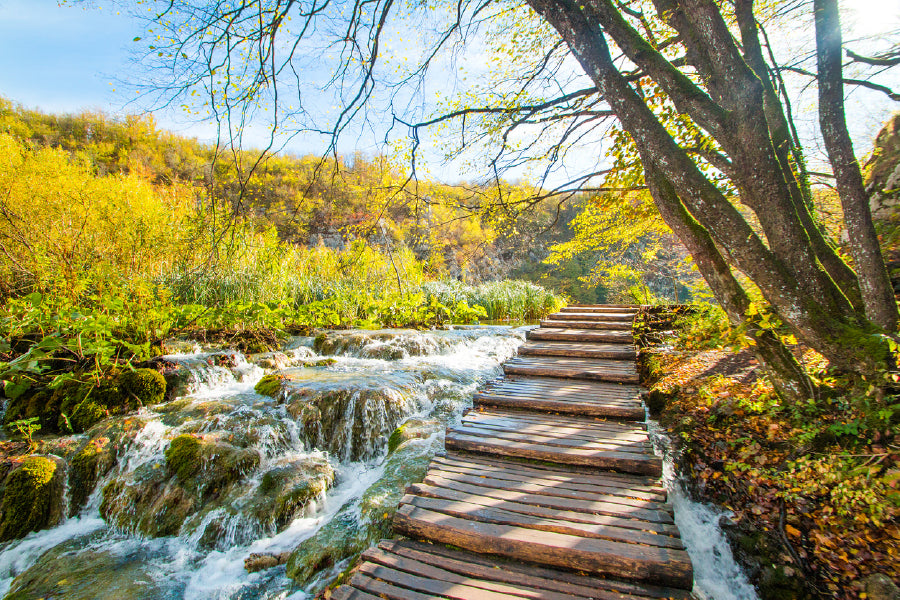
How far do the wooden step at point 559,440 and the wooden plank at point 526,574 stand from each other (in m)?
0.90

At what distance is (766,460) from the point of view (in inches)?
101

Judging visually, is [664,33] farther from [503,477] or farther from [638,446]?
[503,477]

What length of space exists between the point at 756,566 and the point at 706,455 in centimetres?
93

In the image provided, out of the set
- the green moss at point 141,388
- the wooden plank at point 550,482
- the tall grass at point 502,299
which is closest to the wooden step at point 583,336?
the wooden plank at point 550,482

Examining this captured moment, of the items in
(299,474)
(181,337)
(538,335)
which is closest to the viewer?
(299,474)

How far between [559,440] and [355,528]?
170 cm

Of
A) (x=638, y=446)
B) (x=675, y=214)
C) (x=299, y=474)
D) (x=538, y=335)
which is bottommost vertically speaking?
(x=299, y=474)

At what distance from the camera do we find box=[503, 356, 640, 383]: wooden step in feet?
13.0

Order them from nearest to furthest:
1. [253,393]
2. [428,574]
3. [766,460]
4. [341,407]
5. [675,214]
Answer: [428,574] < [766,460] < [675,214] < [341,407] < [253,393]

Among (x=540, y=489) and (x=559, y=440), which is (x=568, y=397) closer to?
(x=559, y=440)

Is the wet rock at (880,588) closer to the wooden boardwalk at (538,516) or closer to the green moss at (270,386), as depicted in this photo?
the wooden boardwalk at (538,516)

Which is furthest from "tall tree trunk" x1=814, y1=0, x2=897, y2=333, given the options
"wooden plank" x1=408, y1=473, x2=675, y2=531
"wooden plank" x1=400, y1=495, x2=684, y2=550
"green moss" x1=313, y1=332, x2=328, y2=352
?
"green moss" x1=313, y1=332, x2=328, y2=352

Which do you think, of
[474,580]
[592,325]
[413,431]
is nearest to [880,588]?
[474,580]

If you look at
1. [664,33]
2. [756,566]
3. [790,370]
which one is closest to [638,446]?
[756,566]
